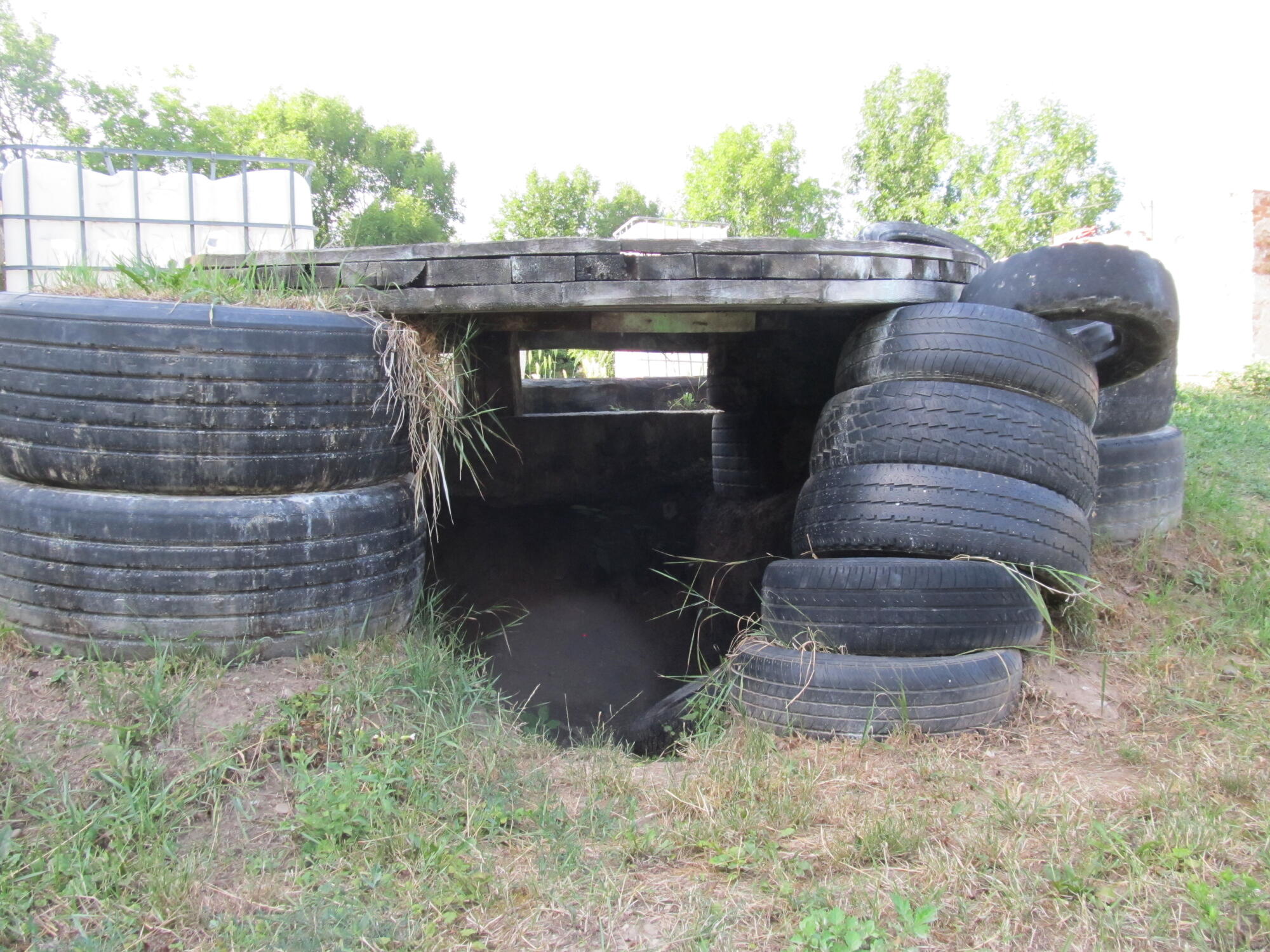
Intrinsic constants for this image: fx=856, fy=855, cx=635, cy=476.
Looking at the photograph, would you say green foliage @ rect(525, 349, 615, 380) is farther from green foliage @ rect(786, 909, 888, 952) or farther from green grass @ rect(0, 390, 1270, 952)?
green foliage @ rect(786, 909, 888, 952)

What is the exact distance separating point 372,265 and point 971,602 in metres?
2.43

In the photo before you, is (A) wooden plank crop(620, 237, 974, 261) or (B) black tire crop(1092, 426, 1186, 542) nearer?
(A) wooden plank crop(620, 237, 974, 261)

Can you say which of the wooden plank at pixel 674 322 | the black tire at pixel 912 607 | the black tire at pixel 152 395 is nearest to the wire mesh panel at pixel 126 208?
the wooden plank at pixel 674 322

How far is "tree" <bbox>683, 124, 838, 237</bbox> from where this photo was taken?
113 feet

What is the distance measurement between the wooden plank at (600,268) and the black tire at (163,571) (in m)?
1.20

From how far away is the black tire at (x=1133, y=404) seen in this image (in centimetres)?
400

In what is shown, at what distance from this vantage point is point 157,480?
2.64 metres

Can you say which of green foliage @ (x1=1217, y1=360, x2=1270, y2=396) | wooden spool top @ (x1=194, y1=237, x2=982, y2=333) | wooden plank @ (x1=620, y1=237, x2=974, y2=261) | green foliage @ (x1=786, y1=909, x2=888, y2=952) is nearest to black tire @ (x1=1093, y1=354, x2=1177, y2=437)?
wooden spool top @ (x1=194, y1=237, x2=982, y2=333)

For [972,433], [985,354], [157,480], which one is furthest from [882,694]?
[157,480]

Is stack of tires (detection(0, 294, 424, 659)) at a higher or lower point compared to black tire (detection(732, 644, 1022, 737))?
higher

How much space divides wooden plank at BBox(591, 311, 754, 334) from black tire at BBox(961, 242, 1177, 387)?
4.07 feet

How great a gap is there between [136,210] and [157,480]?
25.0 ft

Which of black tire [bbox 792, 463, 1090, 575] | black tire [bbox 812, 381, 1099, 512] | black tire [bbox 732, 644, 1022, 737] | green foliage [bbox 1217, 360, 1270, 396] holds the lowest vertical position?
black tire [bbox 732, 644, 1022, 737]

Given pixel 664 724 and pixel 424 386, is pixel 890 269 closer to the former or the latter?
pixel 424 386
